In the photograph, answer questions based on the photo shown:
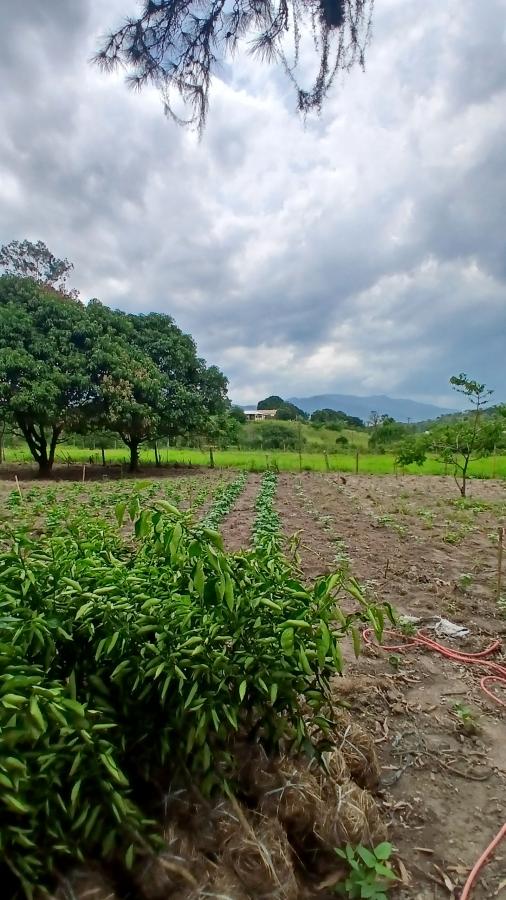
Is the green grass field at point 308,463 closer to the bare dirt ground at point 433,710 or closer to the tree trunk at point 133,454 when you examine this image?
the tree trunk at point 133,454

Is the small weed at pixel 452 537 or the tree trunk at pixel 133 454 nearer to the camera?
the small weed at pixel 452 537

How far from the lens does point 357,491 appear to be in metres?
13.8

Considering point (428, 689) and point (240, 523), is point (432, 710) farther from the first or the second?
point (240, 523)

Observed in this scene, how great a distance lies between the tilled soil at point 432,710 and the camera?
200cm

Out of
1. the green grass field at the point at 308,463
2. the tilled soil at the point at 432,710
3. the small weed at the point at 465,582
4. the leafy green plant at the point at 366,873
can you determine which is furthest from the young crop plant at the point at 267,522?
the green grass field at the point at 308,463

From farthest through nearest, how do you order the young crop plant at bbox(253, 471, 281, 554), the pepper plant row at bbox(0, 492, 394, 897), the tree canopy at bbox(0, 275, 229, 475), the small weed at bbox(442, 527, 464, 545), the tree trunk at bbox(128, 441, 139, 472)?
the tree trunk at bbox(128, 441, 139, 472) < the tree canopy at bbox(0, 275, 229, 475) < the small weed at bbox(442, 527, 464, 545) < the young crop plant at bbox(253, 471, 281, 554) < the pepper plant row at bbox(0, 492, 394, 897)

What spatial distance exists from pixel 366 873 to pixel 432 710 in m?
1.40

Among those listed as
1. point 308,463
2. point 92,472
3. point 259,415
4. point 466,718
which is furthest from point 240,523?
point 259,415

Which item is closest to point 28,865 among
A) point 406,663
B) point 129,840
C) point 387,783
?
point 129,840

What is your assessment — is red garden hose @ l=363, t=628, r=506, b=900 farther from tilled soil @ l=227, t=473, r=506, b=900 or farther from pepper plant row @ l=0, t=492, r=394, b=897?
pepper plant row @ l=0, t=492, r=394, b=897

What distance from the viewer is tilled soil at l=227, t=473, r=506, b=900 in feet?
6.56

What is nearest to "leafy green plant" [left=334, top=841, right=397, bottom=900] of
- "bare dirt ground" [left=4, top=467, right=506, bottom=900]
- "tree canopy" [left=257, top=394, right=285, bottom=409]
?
"bare dirt ground" [left=4, top=467, right=506, bottom=900]

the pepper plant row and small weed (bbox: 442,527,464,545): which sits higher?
the pepper plant row

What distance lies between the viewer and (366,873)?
1.75 metres
